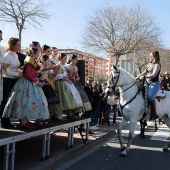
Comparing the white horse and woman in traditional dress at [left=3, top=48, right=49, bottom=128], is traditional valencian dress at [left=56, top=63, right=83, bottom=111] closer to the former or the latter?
the white horse

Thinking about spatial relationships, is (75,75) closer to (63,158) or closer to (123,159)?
(63,158)

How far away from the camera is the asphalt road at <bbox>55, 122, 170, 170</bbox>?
6250mm

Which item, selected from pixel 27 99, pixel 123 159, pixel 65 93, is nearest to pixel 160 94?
pixel 123 159

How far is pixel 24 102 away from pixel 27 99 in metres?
0.09

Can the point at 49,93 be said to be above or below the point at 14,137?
above

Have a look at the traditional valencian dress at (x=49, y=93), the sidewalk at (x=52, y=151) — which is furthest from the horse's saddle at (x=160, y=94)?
the traditional valencian dress at (x=49, y=93)

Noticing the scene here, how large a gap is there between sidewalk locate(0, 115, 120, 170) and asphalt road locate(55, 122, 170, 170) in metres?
0.18

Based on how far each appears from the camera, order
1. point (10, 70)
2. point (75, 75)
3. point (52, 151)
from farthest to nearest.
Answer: point (75, 75), point (52, 151), point (10, 70)

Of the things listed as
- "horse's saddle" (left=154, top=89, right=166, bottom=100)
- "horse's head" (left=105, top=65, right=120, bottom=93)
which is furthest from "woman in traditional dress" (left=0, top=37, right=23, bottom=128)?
"horse's saddle" (left=154, top=89, right=166, bottom=100)

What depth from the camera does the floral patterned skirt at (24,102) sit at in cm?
539

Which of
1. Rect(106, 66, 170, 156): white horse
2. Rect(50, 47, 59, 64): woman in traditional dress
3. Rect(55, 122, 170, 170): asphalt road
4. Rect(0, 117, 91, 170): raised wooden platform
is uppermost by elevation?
Rect(50, 47, 59, 64): woman in traditional dress

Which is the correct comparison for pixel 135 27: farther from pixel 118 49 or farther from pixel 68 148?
pixel 68 148

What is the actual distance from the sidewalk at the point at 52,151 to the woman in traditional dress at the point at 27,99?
2.77 ft

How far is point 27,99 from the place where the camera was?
542 centimetres
